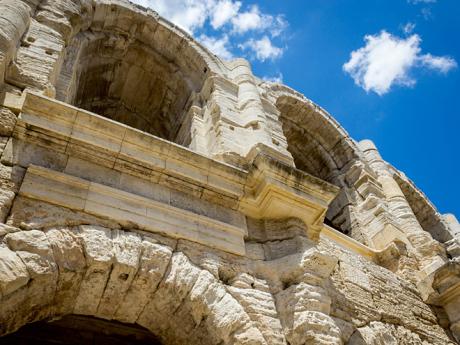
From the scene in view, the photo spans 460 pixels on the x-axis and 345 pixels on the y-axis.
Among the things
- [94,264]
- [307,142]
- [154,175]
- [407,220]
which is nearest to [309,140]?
[307,142]

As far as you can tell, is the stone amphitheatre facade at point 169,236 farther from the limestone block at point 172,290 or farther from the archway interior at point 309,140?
the archway interior at point 309,140

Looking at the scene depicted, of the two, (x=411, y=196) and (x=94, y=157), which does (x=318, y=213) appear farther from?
(x=411, y=196)

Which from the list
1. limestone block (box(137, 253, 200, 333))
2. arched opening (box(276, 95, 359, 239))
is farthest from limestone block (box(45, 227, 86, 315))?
arched opening (box(276, 95, 359, 239))

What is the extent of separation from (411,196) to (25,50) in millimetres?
8944

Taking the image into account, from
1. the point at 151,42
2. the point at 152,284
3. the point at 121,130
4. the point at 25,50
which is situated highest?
the point at 151,42

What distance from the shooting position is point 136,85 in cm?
824

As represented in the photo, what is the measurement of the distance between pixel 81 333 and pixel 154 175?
1.58 m

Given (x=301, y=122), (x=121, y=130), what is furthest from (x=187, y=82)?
(x=121, y=130)

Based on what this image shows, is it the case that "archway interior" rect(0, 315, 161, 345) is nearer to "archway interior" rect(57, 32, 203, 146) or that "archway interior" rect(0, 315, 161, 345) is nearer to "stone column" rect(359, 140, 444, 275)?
"archway interior" rect(57, 32, 203, 146)

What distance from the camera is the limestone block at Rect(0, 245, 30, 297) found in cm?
284

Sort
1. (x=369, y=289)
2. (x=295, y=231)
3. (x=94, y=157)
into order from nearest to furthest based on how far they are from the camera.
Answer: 1. (x=94, y=157)
2. (x=295, y=231)
3. (x=369, y=289)

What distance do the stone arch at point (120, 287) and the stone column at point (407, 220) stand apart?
4500 mm

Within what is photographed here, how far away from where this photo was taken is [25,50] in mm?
5352

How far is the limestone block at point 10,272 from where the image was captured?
284 centimetres
